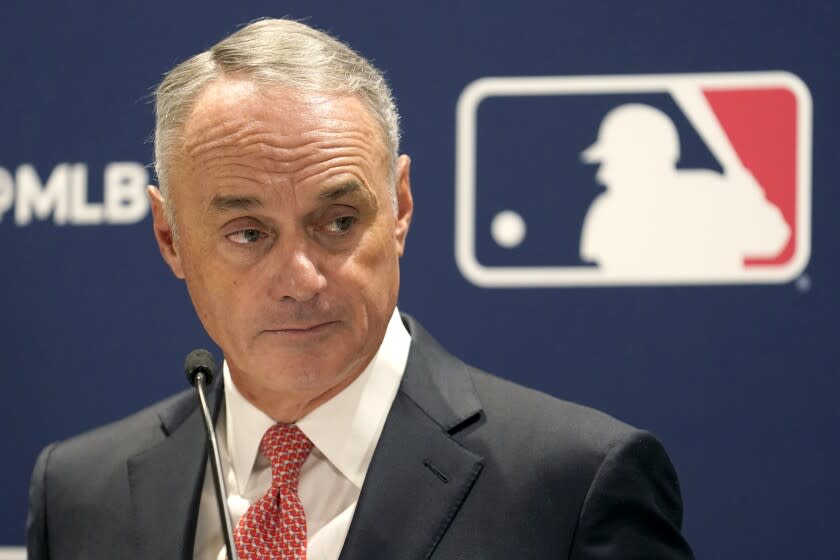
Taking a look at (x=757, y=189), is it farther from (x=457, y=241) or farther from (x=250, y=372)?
(x=250, y=372)

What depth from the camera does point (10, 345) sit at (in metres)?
2.68

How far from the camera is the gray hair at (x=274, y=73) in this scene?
1876mm

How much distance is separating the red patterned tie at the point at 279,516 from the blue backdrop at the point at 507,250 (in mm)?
659

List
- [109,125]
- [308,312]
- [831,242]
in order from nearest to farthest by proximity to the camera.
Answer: [308,312] < [831,242] < [109,125]

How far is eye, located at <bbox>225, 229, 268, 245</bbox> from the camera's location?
6.09 ft

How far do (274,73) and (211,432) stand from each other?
1.74 feet

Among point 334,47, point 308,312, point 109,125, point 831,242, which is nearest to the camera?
point 308,312

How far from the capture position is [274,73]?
1.86 meters

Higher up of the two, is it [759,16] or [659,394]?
[759,16]

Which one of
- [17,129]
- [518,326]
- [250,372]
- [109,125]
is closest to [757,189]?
[518,326]

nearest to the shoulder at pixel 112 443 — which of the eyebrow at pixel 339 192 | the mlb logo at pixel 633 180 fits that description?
the eyebrow at pixel 339 192

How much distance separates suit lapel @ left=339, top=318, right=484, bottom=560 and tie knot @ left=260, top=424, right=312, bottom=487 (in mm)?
123

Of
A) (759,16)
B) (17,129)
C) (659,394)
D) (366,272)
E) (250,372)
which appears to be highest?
(759,16)

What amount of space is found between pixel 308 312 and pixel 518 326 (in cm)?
77
